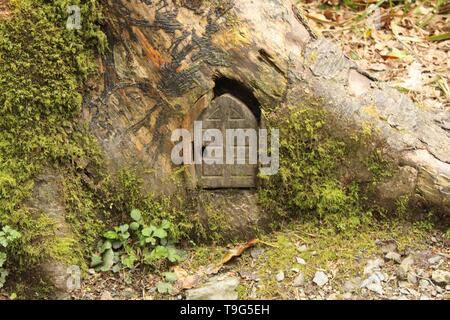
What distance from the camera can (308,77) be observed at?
3.95 metres

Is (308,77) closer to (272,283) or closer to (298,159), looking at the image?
(298,159)

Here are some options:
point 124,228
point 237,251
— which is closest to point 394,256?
point 237,251

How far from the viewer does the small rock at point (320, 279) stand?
12.1 feet

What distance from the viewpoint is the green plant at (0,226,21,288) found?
3654mm

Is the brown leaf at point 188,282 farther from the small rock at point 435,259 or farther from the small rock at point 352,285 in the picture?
the small rock at point 435,259

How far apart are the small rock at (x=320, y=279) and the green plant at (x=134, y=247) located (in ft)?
2.68

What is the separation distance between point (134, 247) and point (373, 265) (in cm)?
140

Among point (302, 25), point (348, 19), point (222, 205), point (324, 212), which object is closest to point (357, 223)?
point (324, 212)

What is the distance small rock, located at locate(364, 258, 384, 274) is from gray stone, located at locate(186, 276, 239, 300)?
75cm

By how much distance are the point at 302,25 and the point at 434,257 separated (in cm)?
161

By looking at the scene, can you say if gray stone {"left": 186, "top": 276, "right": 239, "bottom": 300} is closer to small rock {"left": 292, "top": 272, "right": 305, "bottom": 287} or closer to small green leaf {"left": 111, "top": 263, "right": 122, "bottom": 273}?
small rock {"left": 292, "top": 272, "right": 305, "bottom": 287}

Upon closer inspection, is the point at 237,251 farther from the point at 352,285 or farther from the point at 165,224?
the point at 352,285

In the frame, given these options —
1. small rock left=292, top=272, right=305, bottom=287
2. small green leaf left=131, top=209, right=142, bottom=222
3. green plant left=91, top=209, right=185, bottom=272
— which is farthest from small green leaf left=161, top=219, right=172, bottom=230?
small rock left=292, top=272, right=305, bottom=287

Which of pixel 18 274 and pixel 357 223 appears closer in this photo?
pixel 18 274
